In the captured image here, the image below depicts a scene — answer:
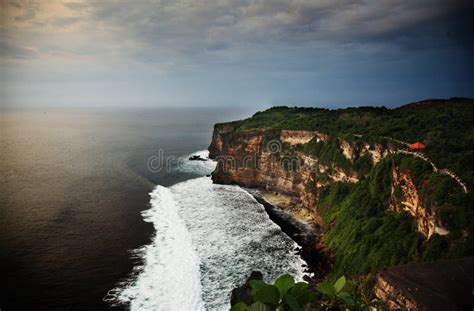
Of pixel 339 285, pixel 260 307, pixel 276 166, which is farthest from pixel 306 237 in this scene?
pixel 260 307

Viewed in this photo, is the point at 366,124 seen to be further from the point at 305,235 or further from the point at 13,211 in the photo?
the point at 13,211

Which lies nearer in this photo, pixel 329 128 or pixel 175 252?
pixel 175 252

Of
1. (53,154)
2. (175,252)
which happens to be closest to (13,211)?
(175,252)

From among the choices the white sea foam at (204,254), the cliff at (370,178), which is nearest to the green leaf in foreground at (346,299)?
the cliff at (370,178)

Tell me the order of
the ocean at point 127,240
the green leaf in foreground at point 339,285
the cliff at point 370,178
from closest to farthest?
the green leaf in foreground at point 339,285 < the cliff at point 370,178 < the ocean at point 127,240

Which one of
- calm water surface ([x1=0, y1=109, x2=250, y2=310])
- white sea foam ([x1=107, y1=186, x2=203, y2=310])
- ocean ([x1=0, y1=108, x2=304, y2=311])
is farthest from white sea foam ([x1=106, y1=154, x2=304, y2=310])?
→ calm water surface ([x1=0, y1=109, x2=250, y2=310])

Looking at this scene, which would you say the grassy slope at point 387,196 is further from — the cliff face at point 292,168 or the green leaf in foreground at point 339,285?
the green leaf in foreground at point 339,285
